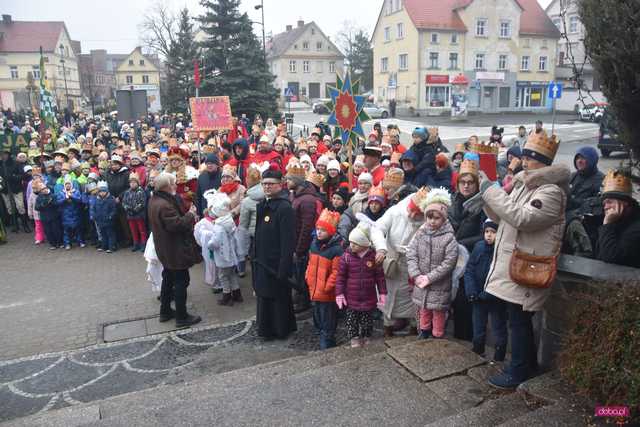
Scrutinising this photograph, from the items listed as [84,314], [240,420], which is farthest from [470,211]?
[84,314]

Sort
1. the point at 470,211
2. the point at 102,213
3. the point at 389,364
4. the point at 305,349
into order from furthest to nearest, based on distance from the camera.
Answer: the point at 102,213, the point at 305,349, the point at 470,211, the point at 389,364

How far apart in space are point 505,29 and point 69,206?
170ft

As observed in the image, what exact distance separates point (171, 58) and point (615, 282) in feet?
125

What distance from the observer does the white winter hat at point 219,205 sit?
7.31 meters

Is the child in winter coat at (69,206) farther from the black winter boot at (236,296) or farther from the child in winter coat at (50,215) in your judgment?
the black winter boot at (236,296)

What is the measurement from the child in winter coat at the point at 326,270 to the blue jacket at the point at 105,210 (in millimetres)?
6299

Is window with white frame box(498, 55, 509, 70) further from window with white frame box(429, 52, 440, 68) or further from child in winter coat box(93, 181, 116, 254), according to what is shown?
child in winter coat box(93, 181, 116, 254)

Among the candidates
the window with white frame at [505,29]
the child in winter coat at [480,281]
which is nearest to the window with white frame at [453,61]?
the window with white frame at [505,29]

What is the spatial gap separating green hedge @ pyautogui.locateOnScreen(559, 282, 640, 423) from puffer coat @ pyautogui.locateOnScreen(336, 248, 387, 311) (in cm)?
217

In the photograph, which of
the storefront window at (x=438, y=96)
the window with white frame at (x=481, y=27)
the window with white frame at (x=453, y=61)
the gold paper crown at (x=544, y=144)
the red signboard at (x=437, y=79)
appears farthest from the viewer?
the window with white frame at (x=481, y=27)

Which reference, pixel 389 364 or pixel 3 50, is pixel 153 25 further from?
pixel 389 364

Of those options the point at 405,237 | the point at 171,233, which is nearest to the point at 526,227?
the point at 405,237

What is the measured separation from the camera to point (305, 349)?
19.0 feet

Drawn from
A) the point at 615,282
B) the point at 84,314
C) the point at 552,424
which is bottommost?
the point at 84,314
